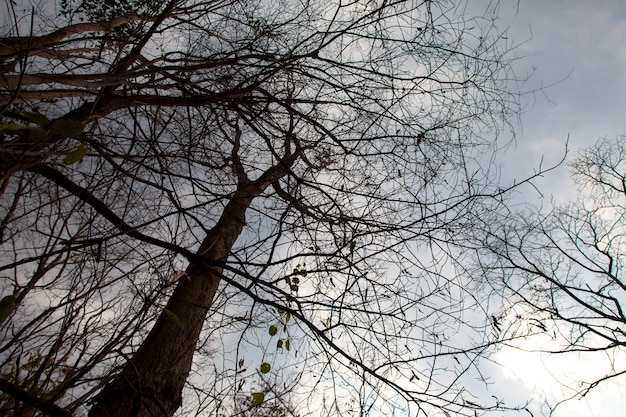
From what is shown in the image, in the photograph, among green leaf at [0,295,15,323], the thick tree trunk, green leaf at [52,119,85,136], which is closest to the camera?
green leaf at [52,119,85,136]

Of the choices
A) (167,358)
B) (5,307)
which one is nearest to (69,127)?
(5,307)

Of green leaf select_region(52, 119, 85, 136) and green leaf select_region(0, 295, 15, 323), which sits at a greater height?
green leaf select_region(52, 119, 85, 136)

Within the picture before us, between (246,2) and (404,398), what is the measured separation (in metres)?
2.59

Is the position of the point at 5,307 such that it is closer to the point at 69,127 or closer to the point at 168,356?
the point at 69,127

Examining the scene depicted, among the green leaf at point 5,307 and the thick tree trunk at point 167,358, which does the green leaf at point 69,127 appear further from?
the thick tree trunk at point 167,358

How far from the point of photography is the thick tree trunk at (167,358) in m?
1.89

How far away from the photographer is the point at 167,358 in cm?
220

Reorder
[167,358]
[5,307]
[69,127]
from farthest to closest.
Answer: [167,358] < [5,307] < [69,127]

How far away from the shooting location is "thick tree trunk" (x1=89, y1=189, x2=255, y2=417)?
1.89 metres

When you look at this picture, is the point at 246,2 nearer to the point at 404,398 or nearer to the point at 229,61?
the point at 229,61

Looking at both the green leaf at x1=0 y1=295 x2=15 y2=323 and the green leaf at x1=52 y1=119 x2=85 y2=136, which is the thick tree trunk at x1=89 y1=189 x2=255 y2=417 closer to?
the green leaf at x1=0 y1=295 x2=15 y2=323

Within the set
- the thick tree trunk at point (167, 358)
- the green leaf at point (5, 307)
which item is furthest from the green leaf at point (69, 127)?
the thick tree trunk at point (167, 358)

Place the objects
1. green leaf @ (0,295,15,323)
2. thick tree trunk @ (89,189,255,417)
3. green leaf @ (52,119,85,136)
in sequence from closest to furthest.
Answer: green leaf @ (52,119,85,136) < green leaf @ (0,295,15,323) < thick tree trunk @ (89,189,255,417)

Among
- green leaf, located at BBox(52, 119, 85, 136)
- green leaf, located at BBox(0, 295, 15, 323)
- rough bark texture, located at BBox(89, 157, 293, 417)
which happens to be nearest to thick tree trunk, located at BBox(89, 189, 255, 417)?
rough bark texture, located at BBox(89, 157, 293, 417)
